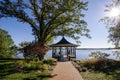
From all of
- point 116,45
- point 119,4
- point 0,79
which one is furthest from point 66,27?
point 0,79

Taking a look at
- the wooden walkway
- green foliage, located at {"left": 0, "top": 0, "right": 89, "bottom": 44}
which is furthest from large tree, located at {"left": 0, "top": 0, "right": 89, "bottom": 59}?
the wooden walkway

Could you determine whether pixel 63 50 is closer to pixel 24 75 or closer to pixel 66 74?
pixel 66 74

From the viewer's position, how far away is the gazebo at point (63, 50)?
33878 millimetres

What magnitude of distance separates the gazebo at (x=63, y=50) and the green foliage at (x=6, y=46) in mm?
11106

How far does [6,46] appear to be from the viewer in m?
43.8

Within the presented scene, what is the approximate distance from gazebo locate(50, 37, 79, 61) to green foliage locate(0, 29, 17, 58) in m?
11.1

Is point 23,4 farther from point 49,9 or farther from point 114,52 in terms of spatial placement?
point 114,52

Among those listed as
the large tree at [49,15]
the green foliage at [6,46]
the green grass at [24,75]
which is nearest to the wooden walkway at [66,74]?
the green grass at [24,75]

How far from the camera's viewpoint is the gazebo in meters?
33.9

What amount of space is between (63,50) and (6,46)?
41.7 feet

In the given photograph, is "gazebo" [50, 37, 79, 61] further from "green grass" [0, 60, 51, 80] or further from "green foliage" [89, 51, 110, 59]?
"green grass" [0, 60, 51, 80]

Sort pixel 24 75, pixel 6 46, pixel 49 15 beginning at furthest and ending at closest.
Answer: pixel 6 46 → pixel 49 15 → pixel 24 75

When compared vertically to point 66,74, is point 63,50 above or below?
above

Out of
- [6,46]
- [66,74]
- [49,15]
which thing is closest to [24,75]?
[66,74]
